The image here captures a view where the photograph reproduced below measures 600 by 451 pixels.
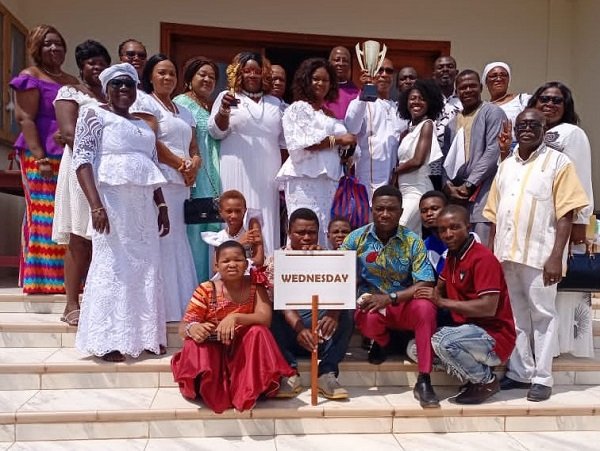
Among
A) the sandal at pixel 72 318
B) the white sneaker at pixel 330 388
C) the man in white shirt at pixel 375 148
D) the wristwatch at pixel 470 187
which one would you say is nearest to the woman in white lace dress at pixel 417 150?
the man in white shirt at pixel 375 148

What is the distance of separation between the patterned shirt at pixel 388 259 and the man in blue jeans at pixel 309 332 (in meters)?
0.31

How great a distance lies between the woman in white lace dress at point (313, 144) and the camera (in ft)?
13.9

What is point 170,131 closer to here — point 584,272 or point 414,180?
point 414,180

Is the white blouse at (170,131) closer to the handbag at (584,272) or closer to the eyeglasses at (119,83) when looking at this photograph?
the eyeglasses at (119,83)

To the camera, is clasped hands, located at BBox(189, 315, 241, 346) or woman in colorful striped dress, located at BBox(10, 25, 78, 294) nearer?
clasped hands, located at BBox(189, 315, 241, 346)

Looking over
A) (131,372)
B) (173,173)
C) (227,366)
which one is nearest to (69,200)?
(173,173)

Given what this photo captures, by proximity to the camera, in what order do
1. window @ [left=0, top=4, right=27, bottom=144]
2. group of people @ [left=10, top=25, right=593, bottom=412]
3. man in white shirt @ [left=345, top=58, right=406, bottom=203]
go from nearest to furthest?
group of people @ [left=10, top=25, right=593, bottom=412]
man in white shirt @ [left=345, top=58, right=406, bottom=203]
window @ [left=0, top=4, right=27, bottom=144]

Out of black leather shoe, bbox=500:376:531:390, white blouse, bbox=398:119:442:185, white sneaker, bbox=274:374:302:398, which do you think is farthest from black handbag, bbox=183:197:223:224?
black leather shoe, bbox=500:376:531:390

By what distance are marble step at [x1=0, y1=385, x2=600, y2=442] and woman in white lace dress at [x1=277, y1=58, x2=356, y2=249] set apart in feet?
4.58

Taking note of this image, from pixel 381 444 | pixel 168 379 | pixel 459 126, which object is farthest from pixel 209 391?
pixel 459 126

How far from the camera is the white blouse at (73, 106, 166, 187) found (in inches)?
141

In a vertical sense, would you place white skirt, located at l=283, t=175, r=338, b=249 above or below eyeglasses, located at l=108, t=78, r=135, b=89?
below

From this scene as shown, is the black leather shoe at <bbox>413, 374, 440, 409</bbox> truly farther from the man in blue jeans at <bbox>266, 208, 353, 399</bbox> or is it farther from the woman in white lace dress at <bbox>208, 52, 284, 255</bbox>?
the woman in white lace dress at <bbox>208, 52, 284, 255</bbox>

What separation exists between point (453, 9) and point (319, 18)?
1.66 meters
